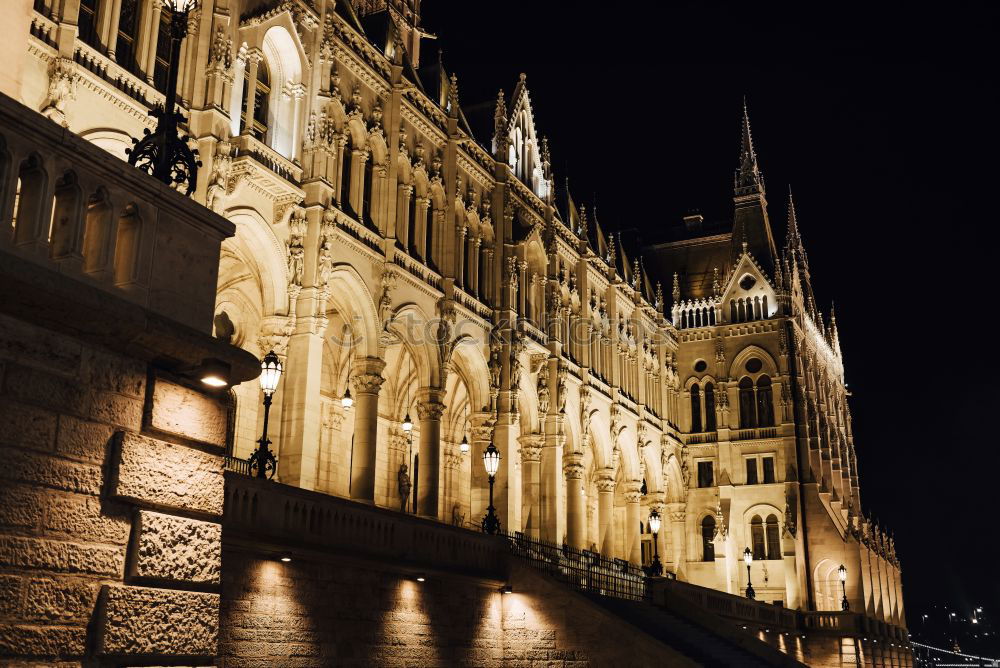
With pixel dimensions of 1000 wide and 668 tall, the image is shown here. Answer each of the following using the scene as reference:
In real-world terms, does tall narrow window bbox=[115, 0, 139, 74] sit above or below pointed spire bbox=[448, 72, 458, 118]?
below

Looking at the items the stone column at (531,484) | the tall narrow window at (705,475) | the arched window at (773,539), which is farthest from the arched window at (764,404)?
the stone column at (531,484)

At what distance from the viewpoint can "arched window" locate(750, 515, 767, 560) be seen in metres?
53.5

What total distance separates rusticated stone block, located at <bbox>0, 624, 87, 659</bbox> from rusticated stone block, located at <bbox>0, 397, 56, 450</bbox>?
3.13 ft

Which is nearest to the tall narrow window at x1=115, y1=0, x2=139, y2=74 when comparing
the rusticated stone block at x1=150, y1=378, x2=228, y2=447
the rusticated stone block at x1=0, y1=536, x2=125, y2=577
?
the rusticated stone block at x1=150, y1=378, x2=228, y2=447

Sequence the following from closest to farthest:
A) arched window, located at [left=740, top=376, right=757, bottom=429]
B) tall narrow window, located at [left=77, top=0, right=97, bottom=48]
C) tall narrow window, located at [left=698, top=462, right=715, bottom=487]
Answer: tall narrow window, located at [left=77, top=0, right=97, bottom=48]
tall narrow window, located at [left=698, top=462, right=715, bottom=487]
arched window, located at [left=740, top=376, right=757, bottom=429]

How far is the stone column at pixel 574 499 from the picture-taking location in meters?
41.0

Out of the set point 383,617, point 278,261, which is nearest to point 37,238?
point 383,617

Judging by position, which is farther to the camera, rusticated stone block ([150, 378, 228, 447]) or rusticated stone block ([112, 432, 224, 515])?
rusticated stone block ([150, 378, 228, 447])

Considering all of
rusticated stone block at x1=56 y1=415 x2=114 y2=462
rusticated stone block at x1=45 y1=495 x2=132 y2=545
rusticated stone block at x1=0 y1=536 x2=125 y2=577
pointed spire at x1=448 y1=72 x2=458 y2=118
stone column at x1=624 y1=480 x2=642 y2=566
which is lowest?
rusticated stone block at x1=0 y1=536 x2=125 y2=577

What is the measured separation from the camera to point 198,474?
646cm

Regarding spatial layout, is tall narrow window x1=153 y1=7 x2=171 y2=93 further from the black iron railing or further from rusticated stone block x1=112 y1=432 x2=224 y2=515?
rusticated stone block x1=112 y1=432 x2=224 y2=515

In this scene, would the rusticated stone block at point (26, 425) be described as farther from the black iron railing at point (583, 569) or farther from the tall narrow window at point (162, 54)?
the black iron railing at point (583, 569)

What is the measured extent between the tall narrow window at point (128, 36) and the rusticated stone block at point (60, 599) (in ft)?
61.9

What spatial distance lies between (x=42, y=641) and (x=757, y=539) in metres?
51.9
